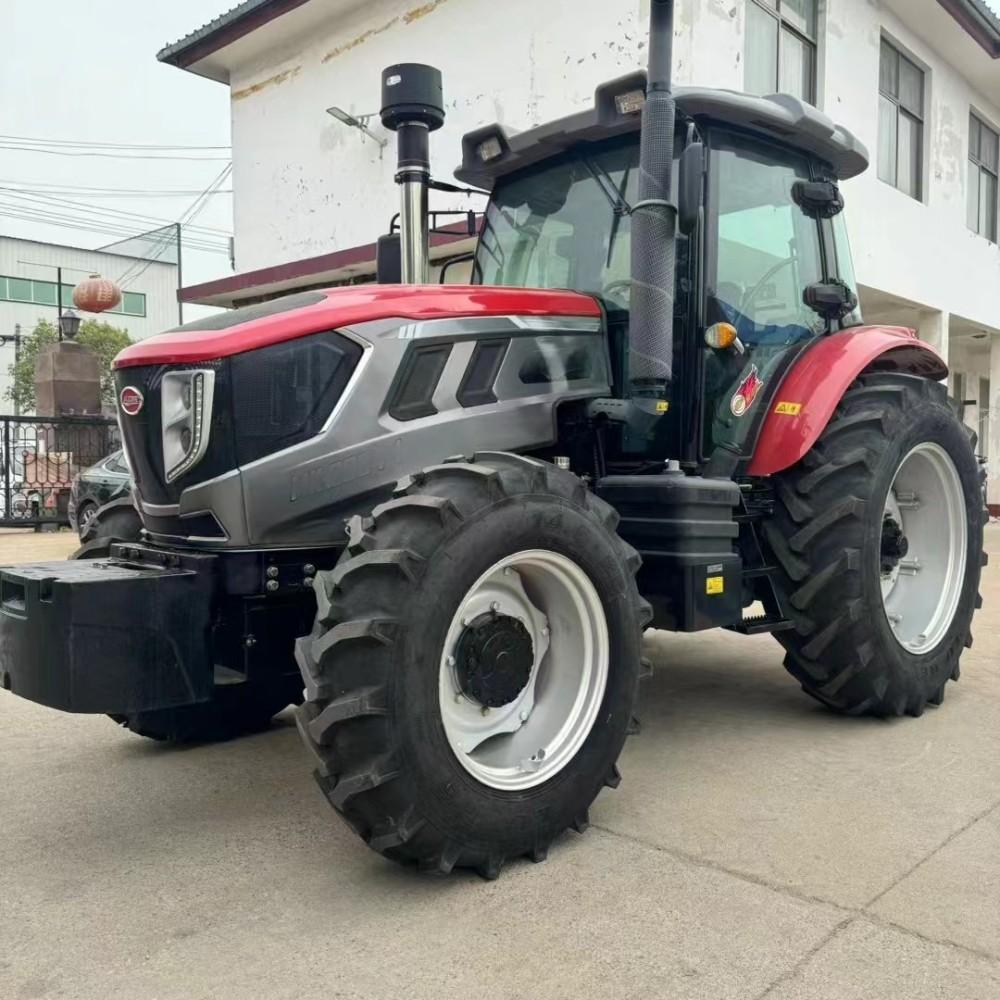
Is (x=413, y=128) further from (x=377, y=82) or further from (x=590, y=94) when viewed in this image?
(x=377, y=82)

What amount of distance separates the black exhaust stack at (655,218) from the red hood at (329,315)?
0.41 m

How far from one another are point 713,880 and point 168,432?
2.09 meters

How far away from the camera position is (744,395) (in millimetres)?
4117

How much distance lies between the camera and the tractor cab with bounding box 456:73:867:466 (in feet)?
13.0

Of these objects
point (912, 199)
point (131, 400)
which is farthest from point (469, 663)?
point (912, 199)

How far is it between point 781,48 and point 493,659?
9544 mm

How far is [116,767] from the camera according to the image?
12.8 ft

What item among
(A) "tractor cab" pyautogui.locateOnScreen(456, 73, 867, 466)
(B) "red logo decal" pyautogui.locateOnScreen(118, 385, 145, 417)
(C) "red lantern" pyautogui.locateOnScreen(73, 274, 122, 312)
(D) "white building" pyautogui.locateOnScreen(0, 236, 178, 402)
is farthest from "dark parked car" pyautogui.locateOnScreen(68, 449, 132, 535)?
(D) "white building" pyautogui.locateOnScreen(0, 236, 178, 402)

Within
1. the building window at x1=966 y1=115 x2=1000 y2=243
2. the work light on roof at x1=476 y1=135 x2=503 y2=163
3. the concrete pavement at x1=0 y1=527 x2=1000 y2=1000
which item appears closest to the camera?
the concrete pavement at x1=0 y1=527 x2=1000 y2=1000

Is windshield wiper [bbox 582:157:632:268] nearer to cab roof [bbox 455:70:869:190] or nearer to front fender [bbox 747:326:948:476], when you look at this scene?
cab roof [bbox 455:70:869:190]

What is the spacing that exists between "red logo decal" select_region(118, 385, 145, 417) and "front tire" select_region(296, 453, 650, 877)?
37.6 inches

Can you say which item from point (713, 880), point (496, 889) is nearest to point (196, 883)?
point (496, 889)

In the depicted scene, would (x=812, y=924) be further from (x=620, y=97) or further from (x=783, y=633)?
(x=620, y=97)

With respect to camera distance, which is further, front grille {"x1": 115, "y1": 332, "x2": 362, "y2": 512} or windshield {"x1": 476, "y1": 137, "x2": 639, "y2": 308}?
windshield {"x1": 476, "y1": 137, "x2": 639, "y2": 308}
